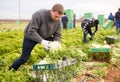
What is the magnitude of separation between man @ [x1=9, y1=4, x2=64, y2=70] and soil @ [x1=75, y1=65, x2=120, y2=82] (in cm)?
146

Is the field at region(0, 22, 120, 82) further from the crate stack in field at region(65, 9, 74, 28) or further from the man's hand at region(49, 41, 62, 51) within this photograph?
the crate stack in field at region(65, 9, 74, 28)

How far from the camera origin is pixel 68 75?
7.33 metres

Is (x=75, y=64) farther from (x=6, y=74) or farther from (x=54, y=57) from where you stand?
(x=6, y=74)

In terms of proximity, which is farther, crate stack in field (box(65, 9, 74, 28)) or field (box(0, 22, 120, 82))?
crate stack in field (box(65, 9, 74, 28))

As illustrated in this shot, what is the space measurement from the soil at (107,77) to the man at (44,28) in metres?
1.46

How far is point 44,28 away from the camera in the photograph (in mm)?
6734

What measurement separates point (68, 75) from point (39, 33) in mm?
1157

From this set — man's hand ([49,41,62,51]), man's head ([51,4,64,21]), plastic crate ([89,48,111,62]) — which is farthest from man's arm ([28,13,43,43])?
plastic crate ([89,48,111,62])

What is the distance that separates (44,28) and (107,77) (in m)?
2.83

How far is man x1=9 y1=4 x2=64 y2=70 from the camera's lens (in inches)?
248

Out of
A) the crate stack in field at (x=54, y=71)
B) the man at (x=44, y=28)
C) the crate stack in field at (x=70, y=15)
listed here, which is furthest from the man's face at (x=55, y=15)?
the crate stack in field at (x=70, y=15)

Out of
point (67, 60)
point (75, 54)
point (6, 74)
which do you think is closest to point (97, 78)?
point (75, 54)

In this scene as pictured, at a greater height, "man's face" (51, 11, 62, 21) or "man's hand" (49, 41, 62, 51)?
"man's face" (51, 11, 62, 21)

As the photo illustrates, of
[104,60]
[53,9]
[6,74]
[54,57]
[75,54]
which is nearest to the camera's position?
[53,9]
